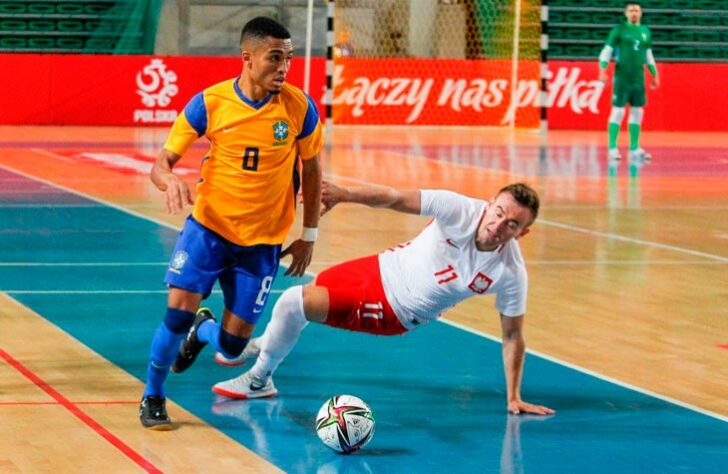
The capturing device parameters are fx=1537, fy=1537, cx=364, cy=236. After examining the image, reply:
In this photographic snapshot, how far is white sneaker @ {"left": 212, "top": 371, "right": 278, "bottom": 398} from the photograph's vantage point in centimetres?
798

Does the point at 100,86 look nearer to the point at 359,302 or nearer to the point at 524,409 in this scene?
the point at 359,302

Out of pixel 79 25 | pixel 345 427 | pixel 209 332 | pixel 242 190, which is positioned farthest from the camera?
pixel 79 25

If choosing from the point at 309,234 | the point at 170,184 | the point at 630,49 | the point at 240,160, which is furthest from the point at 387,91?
the point at 170,184

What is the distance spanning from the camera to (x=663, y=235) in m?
15.5

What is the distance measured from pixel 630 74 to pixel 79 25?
36.6 ft

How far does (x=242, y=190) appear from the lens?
24.3ft

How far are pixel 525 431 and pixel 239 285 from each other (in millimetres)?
1566

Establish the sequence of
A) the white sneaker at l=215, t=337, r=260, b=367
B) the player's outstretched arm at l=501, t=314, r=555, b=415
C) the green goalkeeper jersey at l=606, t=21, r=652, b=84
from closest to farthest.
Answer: the player's outstretched arm at l=501, t=314, r=555, b=415 < the white sneaker at l=215, t=337, r=260, b=367 < the green goalkeeper jersey at l=606, t=21, r=652, b=84

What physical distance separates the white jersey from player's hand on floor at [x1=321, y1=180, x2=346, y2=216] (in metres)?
0.47

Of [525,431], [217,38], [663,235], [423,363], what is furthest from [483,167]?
[525,431]

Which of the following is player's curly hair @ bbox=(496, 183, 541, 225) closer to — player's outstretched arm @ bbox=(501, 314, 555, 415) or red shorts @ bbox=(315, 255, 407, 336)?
player's outstretched arm @ bbox=(501, 314, 555, 415)

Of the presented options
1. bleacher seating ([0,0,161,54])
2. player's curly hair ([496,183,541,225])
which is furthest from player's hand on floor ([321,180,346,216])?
bleacher seating ([0,0,161,54])

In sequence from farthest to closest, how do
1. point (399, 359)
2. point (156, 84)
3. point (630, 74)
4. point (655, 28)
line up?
point (655, 28) → point (156, 84) → point (630, 74) → point (399, 359)

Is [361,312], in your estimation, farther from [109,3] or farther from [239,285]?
[109,3]
